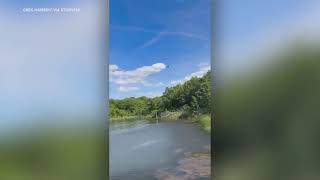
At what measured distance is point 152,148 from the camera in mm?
2404

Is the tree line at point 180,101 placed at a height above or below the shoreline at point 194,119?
above

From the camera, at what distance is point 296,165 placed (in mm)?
2459

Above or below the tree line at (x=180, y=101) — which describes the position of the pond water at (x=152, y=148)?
below

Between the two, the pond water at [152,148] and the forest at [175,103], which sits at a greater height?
the forest at [175,103]

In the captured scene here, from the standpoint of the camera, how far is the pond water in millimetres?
2375

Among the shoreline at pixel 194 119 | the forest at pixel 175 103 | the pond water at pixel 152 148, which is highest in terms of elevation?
the forest at pixel 175 103

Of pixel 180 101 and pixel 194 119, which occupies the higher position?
pixel 180 101

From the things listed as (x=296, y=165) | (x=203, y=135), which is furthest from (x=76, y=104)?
(x=296, y=165)

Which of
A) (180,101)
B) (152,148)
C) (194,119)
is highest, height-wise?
(180,101)

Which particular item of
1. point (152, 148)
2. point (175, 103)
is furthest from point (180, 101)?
point (152, 148)

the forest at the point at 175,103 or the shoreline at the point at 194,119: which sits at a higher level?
the forest at the point at 175,103

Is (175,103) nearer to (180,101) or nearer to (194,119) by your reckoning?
(180,101)

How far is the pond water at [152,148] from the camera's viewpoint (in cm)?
238

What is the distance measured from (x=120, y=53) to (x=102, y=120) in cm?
39
